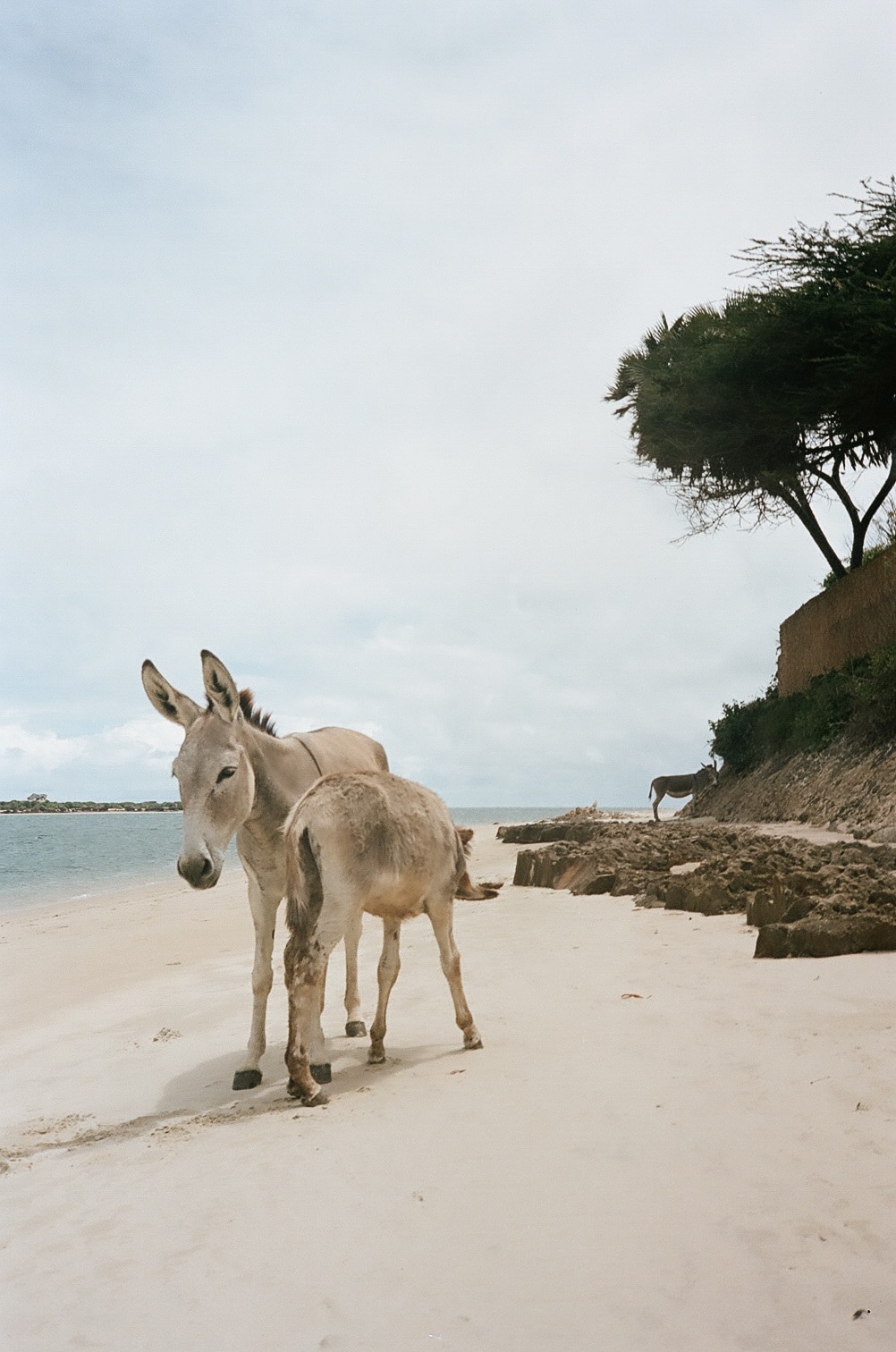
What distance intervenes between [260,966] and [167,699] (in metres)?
1.69

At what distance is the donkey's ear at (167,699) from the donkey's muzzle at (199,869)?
3.05ft

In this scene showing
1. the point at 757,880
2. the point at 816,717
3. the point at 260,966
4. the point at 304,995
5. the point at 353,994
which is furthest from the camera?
A: the point at 816,717

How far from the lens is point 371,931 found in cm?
1106

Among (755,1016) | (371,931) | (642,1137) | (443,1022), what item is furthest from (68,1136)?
(371,931)

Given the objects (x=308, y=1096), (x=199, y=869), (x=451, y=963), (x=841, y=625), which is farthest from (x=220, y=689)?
(x=841, y=625)

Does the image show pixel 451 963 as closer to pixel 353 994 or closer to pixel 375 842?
pixel 375 842

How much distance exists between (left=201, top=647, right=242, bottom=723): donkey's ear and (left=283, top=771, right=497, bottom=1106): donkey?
2.68 feet

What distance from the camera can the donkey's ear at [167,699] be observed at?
19.3 ft

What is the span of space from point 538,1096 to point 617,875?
679 cm

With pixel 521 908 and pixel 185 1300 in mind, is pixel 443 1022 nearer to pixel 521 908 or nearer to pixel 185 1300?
pixel 185 1300

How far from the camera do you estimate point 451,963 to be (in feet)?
18.5

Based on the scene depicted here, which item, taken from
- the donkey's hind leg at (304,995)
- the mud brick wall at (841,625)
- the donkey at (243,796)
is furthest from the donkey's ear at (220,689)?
the mud brick wall at (841,625)

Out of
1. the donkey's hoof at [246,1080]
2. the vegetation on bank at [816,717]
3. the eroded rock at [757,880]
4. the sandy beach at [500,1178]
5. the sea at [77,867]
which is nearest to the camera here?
the sandy beach at [500,1178]

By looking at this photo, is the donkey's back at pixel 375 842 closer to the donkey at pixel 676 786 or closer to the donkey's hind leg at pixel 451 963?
the donkey's hind leg at pixel 451 963
